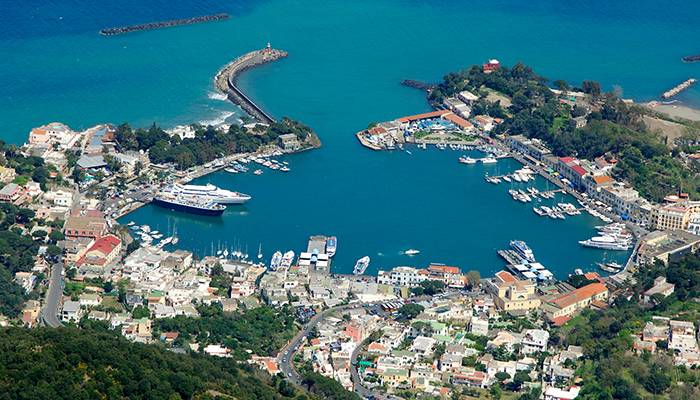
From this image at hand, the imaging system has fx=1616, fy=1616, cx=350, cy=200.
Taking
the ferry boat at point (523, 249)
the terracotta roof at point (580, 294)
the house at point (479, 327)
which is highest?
the ferry boat at point (523, 249)

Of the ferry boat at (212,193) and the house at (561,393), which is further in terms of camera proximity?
the ferry boat at (212,193)

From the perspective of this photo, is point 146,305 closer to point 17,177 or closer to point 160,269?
point 160,269

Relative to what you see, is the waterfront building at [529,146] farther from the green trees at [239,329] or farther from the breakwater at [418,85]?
the green trees at [239,329]

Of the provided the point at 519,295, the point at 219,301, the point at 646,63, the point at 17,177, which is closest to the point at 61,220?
the point at 17,177

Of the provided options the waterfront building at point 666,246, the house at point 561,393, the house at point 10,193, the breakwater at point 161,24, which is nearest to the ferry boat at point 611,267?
the waterfront building at point 666,246

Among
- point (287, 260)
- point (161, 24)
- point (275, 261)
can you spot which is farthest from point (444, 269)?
point (161, 24)

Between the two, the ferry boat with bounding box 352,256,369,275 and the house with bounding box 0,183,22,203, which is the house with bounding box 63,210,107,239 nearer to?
the house with bounding box 0,183,22,203

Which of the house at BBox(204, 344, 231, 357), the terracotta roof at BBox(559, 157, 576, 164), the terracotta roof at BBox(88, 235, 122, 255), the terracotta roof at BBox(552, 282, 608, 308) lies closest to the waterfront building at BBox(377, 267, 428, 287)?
the terracotta roof at BBox(552, 282, 608, 308)
